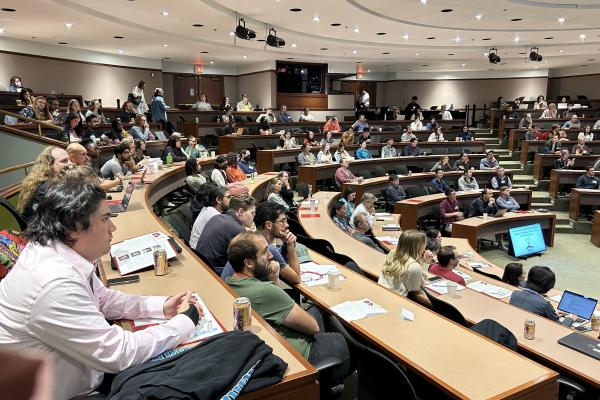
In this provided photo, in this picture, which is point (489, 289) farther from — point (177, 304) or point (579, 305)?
point (177, 304)

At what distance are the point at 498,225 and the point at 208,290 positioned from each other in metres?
7.47

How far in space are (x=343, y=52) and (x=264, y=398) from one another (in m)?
15.4

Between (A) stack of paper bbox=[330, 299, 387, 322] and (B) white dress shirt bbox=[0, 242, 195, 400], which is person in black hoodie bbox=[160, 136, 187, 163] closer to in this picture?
(A) stack of paper bbox=[330, 299, 387, 322]

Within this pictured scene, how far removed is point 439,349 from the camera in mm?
2305

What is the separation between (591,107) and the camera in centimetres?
1744

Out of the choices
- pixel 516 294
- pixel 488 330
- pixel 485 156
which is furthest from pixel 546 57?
pixel 488 330

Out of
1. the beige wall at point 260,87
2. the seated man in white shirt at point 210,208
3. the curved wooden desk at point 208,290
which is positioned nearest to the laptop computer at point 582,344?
the curved wooden desk at point 208,290

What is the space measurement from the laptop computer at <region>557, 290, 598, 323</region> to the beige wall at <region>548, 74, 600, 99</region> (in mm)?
19200

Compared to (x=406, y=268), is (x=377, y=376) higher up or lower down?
lower down

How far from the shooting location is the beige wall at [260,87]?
17438mm

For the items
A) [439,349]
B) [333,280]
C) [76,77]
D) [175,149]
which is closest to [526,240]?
[333,280]

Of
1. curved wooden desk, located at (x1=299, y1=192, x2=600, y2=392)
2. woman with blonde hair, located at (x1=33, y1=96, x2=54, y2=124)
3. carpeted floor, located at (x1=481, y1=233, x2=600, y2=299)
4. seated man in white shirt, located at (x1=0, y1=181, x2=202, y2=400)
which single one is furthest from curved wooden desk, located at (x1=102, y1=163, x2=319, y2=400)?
carpeted floor, located at (x1=481, y1=233, x2=600, y2=299)

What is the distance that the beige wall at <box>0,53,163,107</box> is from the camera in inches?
501

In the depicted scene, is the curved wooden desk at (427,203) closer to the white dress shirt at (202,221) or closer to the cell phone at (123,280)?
the white dress shirt at (202,221)
